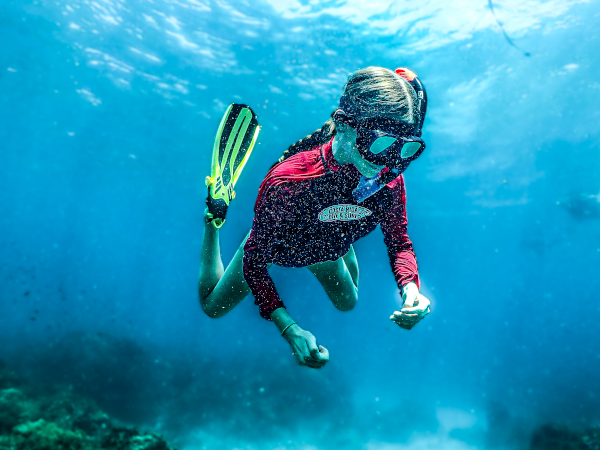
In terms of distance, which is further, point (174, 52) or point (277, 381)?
point (277, 381)

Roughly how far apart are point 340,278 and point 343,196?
1.46m

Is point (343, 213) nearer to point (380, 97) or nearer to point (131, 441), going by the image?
point (380, 97)

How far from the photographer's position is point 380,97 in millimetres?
2457

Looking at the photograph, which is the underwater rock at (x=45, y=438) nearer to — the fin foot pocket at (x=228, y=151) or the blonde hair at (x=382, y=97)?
the fin foot pocket at (x=228, y=151)

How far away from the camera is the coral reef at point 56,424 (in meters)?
12.0

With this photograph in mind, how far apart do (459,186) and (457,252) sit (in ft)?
79.9

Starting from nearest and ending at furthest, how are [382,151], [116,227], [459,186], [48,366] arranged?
1. [382,151]
2. [48,366]
3. [459,186]
4. [116,227]

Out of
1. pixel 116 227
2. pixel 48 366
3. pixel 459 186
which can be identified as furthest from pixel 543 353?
pixel 48 366

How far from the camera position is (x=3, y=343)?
2295cm

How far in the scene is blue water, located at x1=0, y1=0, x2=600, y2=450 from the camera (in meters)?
13.9

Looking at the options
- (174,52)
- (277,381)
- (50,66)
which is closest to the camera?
(174,52)

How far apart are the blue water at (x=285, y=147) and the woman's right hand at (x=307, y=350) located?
41.6ft

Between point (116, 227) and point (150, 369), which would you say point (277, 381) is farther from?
point (116, 227)

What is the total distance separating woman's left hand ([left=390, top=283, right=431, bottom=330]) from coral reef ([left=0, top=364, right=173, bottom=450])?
13.4 metres
